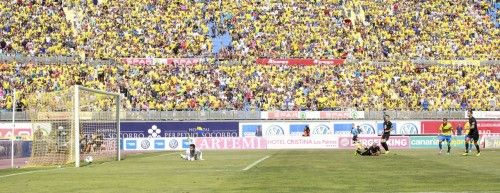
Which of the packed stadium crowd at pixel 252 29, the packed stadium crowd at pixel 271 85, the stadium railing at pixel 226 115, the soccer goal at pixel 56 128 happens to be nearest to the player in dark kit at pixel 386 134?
the soccer goal at pixel 56 128

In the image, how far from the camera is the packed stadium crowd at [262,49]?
5531 cm

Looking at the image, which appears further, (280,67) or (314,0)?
(314,0)

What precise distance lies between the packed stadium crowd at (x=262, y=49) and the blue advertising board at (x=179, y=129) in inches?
58.2

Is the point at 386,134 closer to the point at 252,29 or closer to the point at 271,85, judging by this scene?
the point at 271,85

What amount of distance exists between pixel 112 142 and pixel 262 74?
23521 mm

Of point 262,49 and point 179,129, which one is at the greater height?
point 262,49

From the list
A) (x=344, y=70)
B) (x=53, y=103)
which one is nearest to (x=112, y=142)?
(x=53, y=103)

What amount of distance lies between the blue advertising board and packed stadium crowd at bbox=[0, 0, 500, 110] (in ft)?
4.85

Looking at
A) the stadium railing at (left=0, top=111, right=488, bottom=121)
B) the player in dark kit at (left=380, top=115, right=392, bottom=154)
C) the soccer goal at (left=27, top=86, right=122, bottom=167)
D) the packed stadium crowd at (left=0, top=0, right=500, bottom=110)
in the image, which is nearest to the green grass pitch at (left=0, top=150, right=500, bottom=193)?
the soccer goal at (left=27, top=86, right=122, bottom=167)

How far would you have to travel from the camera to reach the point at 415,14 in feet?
220

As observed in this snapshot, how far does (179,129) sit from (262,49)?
12.2 metres

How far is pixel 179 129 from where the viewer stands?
5262 cm

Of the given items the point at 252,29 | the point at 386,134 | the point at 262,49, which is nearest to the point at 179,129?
the point at 262,49

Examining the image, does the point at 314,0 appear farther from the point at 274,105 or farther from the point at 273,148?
the point at 273,148
